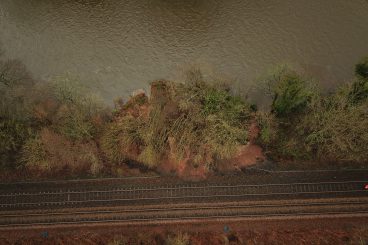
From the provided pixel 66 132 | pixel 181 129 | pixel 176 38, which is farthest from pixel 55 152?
pixel 176 38

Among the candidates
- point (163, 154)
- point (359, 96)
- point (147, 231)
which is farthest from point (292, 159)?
point (147, 231)

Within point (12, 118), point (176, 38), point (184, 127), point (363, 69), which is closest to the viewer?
point (184, 127)

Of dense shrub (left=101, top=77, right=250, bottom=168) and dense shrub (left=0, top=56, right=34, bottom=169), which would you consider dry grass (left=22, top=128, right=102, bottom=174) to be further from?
dense shrub (left=101, top=77, right=250, bottom=168)

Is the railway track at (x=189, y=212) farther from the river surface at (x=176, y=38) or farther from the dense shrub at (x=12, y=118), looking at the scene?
the river surface at (x=176, y=38)

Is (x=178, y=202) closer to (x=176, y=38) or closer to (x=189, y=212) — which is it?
(x=189, y=212)

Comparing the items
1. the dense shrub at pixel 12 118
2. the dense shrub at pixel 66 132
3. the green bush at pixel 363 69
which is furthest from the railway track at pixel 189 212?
the green bush at pixel 363 69

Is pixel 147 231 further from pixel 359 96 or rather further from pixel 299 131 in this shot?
pixel 359 96

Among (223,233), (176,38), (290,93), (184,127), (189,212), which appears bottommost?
(223,233)

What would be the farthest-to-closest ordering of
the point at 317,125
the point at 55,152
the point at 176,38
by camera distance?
the point at 176,38
the point at 55,152
the point at 317,125
